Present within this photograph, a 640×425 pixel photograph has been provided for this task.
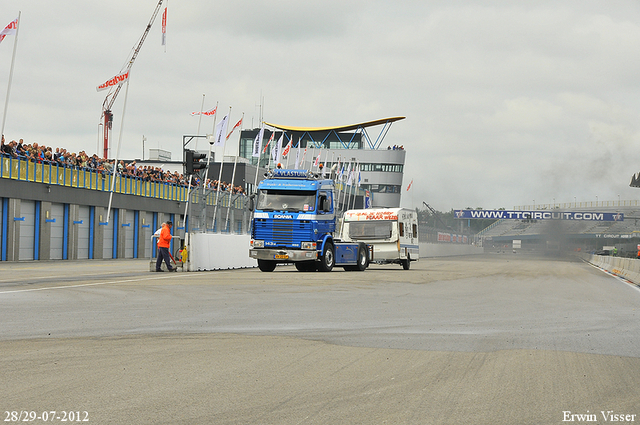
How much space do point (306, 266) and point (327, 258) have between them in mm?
1324

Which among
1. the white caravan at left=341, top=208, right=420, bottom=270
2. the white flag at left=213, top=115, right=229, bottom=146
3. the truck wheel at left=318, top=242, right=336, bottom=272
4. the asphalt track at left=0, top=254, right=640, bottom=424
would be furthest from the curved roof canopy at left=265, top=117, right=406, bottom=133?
the asphalt track at left=0, top=254, right=640, bottom=424

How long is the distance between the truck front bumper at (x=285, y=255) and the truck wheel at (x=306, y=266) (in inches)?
43.3

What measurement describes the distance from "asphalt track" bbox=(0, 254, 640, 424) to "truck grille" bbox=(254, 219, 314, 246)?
38.4 ft

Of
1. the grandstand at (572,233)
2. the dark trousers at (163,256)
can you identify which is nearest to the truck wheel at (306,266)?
the dark trousers at (163,256)

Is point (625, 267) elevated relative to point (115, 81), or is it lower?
lower

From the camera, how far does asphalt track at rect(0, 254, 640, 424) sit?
5852 mm

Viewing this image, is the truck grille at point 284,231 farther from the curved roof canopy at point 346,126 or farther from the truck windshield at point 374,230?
the curved roof canopy at point 346,126

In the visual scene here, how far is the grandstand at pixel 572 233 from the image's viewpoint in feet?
307

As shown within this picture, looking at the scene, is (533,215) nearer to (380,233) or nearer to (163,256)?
(380,233)

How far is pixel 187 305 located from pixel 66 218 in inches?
1175

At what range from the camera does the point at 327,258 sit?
28.5 meters

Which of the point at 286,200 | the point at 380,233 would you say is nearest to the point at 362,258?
the point at 380,233

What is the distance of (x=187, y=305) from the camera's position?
1400cm

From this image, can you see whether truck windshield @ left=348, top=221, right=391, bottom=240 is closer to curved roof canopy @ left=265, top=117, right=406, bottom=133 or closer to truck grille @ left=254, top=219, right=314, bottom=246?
truck grille @ left=254, top=219, right=314, bottom=246
